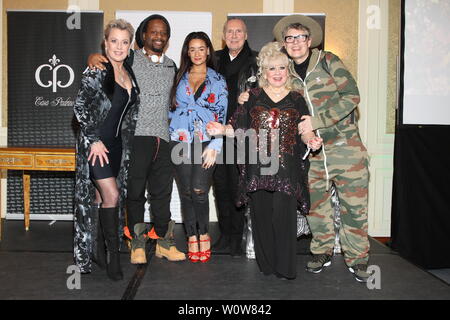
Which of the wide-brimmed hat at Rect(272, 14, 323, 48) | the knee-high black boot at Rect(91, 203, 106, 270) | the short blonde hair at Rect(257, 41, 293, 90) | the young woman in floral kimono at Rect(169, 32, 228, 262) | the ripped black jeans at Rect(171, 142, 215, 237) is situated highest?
the wide-brimmed hat at Rect(272, 14, 323, 48)

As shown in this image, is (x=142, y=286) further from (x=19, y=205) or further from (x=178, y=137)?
(x=19, y=205)

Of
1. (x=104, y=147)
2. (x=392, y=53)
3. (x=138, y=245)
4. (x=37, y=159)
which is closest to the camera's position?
(x=104, y=147)

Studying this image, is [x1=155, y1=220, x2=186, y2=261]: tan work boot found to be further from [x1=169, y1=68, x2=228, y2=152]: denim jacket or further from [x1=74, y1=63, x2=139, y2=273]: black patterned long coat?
[x1=169, y1=68, x2=228, y2=152]: denim jacket

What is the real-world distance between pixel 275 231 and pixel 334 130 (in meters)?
0.80

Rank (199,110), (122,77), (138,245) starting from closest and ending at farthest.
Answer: (122,77) → (199,110) → (138,245)

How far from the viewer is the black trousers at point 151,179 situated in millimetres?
3316

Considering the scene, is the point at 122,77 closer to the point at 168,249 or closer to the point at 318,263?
the point at 168,249

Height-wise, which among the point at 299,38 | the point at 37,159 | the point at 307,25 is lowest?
the point at 37,159

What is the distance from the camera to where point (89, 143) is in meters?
2.99

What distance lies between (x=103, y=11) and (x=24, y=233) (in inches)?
95.1

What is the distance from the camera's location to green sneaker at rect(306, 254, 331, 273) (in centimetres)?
328

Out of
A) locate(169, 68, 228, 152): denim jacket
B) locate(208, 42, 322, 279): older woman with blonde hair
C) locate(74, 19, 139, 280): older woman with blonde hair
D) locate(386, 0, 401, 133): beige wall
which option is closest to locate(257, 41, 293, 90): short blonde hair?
locate(208, 42, 322, 279): older woman with blonde hair

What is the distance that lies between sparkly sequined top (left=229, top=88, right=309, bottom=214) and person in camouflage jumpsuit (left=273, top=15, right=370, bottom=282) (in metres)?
0.11

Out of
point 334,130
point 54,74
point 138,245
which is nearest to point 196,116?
point 334,130
